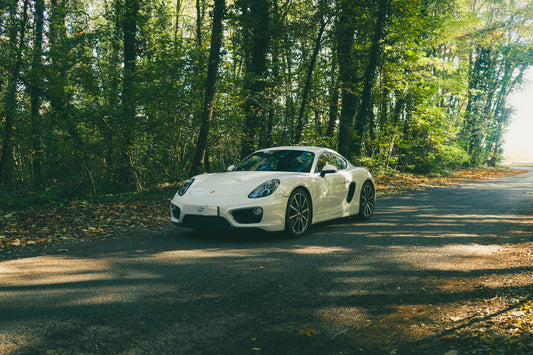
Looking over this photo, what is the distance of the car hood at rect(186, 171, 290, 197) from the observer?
250 inches

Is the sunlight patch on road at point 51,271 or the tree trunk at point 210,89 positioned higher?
the tree trunk at point 210,89

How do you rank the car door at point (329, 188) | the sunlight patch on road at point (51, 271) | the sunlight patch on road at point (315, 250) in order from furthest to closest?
1. the car door at point (329, 188)
2. the sunlight patch on road at point (315, 250)
3. the sunlight patch on road at point (51, 271)

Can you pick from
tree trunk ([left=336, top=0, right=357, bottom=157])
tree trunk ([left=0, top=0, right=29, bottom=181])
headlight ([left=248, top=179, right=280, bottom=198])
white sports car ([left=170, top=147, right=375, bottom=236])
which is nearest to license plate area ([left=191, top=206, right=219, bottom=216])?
white sports car ([left=170, top=147, right=375, bottom=236])

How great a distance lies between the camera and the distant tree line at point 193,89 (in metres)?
11.6

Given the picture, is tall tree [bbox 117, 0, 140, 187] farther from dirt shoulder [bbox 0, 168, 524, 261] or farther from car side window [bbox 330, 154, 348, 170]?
car side window [bbox 330, 154, 348, 170]

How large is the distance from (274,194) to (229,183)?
81 cm

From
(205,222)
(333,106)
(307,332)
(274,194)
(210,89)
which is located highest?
(333,106)

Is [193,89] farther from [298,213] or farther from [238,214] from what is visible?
[238,214]

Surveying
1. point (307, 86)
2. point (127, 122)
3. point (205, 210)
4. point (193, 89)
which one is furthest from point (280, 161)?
point (307, 86)

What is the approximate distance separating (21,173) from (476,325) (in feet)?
48.0

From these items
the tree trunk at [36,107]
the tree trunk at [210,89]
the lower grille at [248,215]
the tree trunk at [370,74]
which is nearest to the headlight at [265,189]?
the lower grille at [248,215]

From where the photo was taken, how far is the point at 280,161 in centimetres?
745

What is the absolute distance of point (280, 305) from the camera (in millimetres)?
3656

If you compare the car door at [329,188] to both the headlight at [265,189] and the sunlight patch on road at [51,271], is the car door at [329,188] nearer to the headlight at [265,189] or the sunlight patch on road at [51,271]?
the headlight at [265,189]
